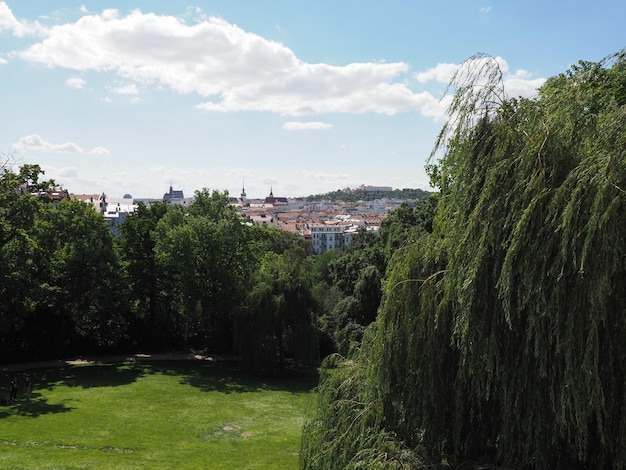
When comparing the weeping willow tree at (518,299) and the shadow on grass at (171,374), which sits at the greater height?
the weeping willow tree at (518,299)

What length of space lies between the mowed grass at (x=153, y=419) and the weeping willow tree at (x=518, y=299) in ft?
14.6

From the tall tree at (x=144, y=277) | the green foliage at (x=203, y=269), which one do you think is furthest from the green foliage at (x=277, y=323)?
the tall tree at (x=144, y=277)

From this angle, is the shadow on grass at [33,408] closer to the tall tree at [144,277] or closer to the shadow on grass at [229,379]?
the shadow on grass at [229,379]

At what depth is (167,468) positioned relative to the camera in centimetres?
1410

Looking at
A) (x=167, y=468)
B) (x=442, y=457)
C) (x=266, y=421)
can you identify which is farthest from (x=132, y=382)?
(x=442, y=457)

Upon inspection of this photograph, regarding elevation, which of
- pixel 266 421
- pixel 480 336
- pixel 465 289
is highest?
pixel 465 289

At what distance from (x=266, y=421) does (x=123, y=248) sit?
15886 millimetres

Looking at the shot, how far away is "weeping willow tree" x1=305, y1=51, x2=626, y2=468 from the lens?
21.0ft

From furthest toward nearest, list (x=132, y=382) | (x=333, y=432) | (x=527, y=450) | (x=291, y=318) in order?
(x=291, y=318), (x=132, y=382), (x=333, y=432), (x=527, y=450)

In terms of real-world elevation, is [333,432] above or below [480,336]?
below

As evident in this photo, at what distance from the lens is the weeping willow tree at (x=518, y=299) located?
641 centimetres

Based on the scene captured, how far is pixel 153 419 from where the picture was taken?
19188 millimetres

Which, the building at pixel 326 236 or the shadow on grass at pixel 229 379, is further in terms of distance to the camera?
the building at pixel 326 236

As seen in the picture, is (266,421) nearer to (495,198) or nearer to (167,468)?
(167,468)
